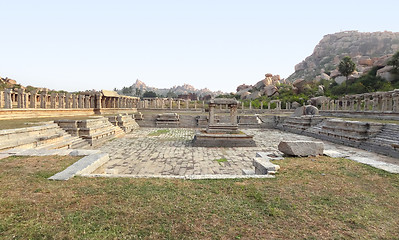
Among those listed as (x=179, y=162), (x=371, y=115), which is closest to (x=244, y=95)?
(x=371, y=115)

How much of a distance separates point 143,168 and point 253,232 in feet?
16.0

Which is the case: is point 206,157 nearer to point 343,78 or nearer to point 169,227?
point 169,227

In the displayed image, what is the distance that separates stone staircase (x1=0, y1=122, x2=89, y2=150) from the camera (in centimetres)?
705

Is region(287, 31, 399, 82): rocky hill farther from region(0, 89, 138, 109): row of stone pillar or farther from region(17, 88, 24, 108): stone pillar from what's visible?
region(17, 88, 24, 108): stone pillar

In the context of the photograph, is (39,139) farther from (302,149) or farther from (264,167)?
(302,149)

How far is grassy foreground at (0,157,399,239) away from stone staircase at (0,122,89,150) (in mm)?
3086

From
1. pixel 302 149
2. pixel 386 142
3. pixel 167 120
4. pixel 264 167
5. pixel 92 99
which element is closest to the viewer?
pixel 264 167

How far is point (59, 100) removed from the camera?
2020cm

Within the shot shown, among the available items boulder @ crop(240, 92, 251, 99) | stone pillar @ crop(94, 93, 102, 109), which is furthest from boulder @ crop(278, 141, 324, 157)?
boulder @ crop(240, 92, 251, 99)

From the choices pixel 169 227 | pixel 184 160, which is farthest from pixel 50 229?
pixel 184 160

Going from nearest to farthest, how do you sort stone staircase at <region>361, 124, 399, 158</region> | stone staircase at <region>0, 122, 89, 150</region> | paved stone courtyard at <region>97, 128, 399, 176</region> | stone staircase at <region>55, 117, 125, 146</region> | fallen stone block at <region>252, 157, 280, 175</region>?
1. fallen stone block at <region>252, 157, 280, 175</region>
2. paved stone courtyard at <region>97, 128, 399, 176</region>
3. stone staircase at <region>0, 122, 89, 150</region>
4. stone staircase at <region>361, 124, 399, 158</region>
5. stone staircase at <region>55, 117, 125, 146</region>

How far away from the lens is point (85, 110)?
2261cm

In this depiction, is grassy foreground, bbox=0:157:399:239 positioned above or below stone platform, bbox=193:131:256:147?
above

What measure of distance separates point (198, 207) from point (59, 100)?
22.0 metres
